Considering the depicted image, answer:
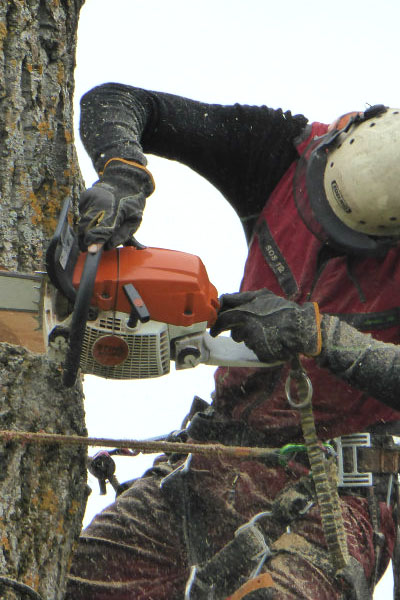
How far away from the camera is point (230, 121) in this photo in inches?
149

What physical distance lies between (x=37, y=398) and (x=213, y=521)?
3.56 feet

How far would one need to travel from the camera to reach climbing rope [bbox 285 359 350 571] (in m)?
3.14

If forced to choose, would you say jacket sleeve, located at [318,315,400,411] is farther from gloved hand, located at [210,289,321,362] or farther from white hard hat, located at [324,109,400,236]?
white hard hat, located at [324,109,400,236]

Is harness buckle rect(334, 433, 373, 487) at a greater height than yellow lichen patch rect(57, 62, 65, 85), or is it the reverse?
yellow lichen patch rect(57, 62, 65, 85)

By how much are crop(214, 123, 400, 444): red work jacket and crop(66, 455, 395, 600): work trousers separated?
210mm

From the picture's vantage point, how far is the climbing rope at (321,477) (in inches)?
124

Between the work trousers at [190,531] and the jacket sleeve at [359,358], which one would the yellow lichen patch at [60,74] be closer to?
the jacket sleeve at [359,358]

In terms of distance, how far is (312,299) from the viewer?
370cm

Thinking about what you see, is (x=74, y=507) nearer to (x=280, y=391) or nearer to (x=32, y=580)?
(x=32, y=580)

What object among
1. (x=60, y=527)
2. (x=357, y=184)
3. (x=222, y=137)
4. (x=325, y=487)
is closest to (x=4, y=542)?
(x=60, y=527)

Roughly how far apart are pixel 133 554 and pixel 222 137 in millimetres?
1621

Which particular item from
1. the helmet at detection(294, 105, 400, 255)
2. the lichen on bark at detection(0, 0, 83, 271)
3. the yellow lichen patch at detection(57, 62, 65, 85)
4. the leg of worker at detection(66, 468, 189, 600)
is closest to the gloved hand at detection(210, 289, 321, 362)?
the helmet at detection(294, 105, 400, 255)

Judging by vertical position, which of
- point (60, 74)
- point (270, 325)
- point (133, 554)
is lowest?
point (133, 554)

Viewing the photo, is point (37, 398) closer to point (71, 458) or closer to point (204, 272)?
point (71, 458)
